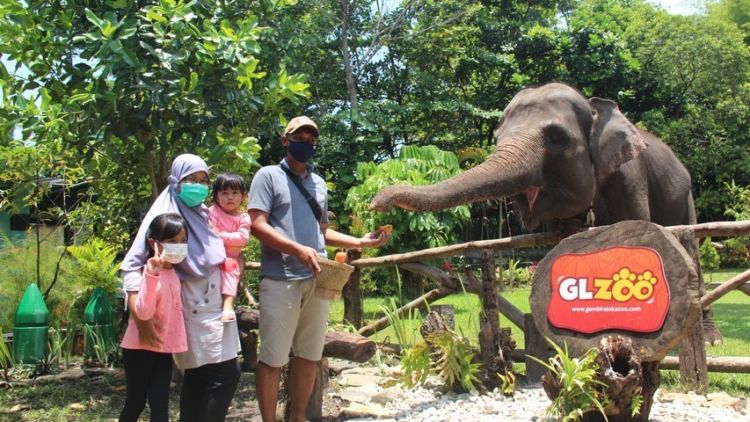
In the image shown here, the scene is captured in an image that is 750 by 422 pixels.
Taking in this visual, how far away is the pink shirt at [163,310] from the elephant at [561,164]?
2.11m

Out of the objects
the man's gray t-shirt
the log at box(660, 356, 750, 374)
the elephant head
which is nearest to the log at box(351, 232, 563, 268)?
the elephant head

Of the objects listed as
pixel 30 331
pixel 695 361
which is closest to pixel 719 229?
pixel 695 361

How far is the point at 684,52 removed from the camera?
62.3ft

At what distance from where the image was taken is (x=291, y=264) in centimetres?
382

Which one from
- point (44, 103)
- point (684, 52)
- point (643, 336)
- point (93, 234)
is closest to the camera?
point (643, 336)

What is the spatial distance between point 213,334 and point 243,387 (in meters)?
2.65

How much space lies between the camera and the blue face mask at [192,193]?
341 cm

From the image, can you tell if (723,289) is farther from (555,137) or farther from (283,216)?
(283,216)

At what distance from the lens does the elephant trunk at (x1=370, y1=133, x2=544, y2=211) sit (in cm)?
447

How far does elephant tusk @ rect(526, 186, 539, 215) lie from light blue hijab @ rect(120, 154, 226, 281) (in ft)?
9.42

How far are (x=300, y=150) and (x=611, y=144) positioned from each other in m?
2.90

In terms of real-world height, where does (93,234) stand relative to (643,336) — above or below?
above

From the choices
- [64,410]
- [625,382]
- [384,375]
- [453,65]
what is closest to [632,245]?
[625,382]

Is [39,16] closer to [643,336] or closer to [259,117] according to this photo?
[259,117]
